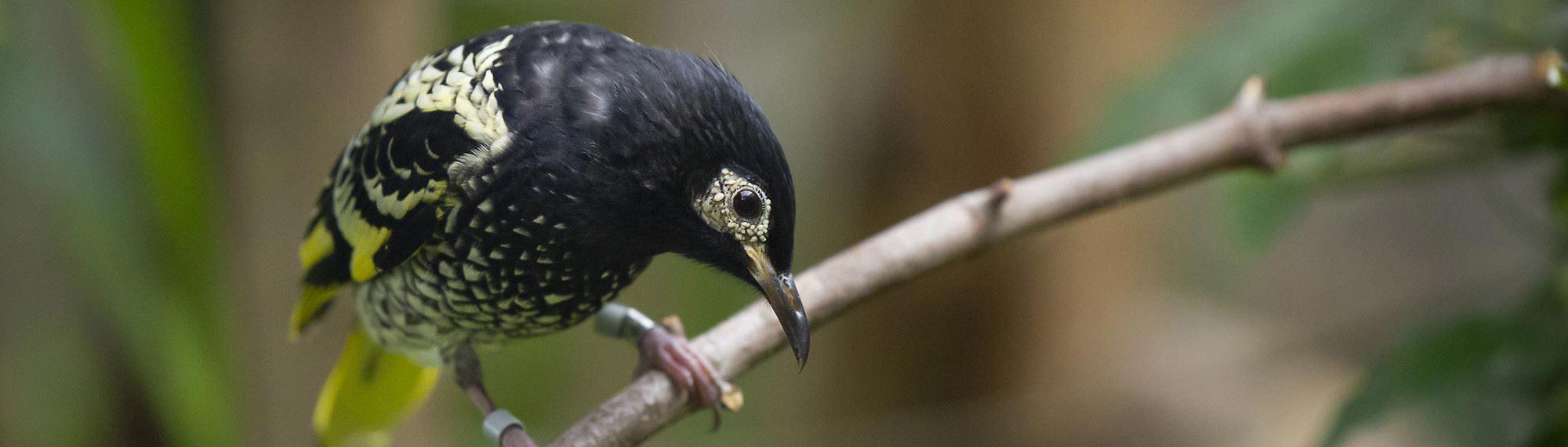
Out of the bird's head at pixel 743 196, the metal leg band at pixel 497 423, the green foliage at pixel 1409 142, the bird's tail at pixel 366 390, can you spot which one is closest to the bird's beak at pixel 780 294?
the bird's head at pixel 743 196

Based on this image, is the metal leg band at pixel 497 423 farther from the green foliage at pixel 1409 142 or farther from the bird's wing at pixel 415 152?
the green foliage at pixel 1409 142

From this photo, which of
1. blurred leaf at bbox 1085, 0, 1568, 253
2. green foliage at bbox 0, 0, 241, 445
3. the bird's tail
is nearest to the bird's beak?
the bird's tail

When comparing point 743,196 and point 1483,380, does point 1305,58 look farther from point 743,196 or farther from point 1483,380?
point 743,196

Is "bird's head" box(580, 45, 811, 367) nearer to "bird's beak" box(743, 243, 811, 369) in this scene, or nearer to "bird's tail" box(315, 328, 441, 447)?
"bird's beak" box(743, 243, 811, 369)

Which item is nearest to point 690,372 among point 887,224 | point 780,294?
point 780,294

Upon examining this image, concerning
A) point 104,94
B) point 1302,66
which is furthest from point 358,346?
point 1302,66

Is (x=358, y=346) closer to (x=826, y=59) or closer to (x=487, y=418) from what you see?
(x=487, y=418)

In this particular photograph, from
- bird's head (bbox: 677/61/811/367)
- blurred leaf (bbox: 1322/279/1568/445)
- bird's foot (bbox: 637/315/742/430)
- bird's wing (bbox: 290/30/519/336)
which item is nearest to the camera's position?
bird's head (bbox: 677/61/811/367)
